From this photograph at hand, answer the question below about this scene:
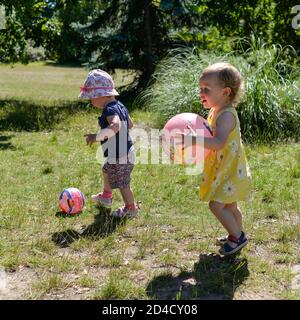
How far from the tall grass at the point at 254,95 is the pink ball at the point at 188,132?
4.59m

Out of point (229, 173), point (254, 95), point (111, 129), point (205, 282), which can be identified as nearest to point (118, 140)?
point (111, 129)

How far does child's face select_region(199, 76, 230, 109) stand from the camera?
419 centimetres

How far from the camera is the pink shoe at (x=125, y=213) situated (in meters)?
5.50

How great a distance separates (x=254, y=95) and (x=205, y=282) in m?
5.81

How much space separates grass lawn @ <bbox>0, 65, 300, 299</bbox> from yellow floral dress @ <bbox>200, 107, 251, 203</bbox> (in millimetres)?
555

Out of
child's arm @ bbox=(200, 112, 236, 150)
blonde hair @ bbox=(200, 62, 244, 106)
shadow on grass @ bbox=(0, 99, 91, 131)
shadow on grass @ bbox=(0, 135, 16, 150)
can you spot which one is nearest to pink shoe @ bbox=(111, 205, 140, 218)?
child's arm @ bbox=(200, 112, 236, 150)

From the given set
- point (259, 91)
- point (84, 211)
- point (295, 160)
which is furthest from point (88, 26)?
point (84, 211)

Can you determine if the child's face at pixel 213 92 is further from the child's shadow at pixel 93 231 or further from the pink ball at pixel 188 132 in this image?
the child's shadow at pixel 93 231

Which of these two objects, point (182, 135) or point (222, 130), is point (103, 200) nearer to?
point (182, 135)

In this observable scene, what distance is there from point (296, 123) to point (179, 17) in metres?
7.04

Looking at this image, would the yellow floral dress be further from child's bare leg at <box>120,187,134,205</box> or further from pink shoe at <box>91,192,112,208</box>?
pink shoe at <box>91,192,112,208</box>

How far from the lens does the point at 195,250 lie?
Answer: 185 inches

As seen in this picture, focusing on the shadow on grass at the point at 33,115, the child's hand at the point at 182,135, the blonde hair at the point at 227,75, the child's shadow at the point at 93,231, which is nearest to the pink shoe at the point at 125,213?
the child's shadow at the point at 93,231

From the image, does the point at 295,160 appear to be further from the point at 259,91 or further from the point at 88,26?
the point at 88,26
